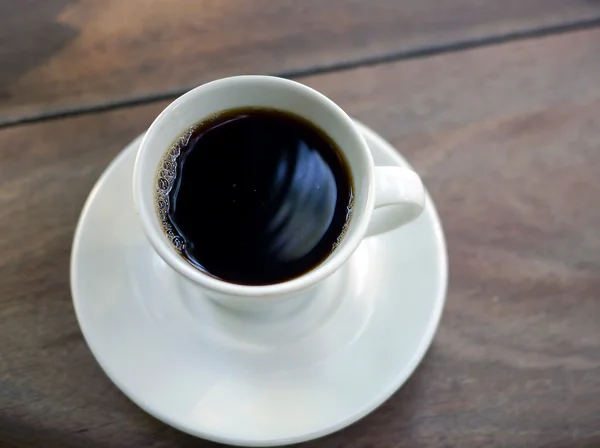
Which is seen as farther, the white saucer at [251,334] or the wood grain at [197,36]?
the wood grain at [197,36]

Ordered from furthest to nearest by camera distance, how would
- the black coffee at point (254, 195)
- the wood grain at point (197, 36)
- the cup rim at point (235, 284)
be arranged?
the wood grain at point (197, 36) → the black coffee at point (254, 195) → the cup rim at point (235, 284)

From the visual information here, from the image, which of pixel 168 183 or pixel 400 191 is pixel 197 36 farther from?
pixel 400 191

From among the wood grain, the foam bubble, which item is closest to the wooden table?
the wood grain

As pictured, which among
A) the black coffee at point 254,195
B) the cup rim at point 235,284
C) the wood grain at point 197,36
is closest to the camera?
the cup rim at point 235,284

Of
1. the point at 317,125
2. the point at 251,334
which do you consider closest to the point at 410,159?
the point at 317,125

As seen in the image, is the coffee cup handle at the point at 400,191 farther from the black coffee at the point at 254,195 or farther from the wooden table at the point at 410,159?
the wooden table at the point at 410,159

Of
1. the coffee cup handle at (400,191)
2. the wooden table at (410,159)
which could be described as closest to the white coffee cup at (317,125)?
the coffee cup handle at (400,191)

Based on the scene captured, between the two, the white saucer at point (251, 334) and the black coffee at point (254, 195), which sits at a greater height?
the black coffee at point (254, 195)
